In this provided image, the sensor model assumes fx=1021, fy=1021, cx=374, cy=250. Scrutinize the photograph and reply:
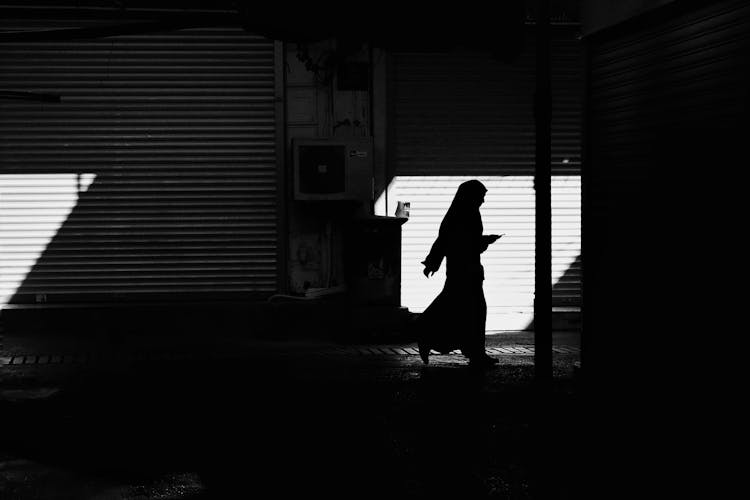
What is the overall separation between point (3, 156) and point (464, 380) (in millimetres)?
7246

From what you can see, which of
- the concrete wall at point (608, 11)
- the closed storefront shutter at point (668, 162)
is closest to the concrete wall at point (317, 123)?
the concrete wall at point (608, 11)

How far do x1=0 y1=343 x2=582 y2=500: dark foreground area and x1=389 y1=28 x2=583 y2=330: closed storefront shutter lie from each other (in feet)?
12.2

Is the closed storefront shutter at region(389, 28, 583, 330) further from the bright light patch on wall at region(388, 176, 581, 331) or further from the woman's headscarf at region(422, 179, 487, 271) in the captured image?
the woman's headscarf at region(422, 179, 487, 271)

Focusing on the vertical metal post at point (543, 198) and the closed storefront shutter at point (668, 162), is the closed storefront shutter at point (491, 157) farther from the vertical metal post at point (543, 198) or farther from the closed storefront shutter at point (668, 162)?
the vertical metal post at point (543, 198)

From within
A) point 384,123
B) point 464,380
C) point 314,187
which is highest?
point 384,123

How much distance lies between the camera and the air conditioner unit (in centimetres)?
1303

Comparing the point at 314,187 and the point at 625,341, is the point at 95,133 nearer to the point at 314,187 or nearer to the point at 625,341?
the point at 314,187

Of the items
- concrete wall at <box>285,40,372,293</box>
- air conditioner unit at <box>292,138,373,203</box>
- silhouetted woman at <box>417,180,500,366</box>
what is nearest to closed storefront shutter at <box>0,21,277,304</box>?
concrete wall at <box>285,40,372,293</box>

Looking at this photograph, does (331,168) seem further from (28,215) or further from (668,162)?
(668,162)

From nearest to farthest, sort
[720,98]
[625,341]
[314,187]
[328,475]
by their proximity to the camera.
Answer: [328,475]
[720,98]
[625,341]
[314,187]

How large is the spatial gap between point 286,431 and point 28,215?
24.9ft

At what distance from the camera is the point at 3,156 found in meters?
13.3

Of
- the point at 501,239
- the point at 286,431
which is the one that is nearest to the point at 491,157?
the point at 501,239

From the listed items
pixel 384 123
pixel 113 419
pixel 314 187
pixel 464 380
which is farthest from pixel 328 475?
pixel 384 123
